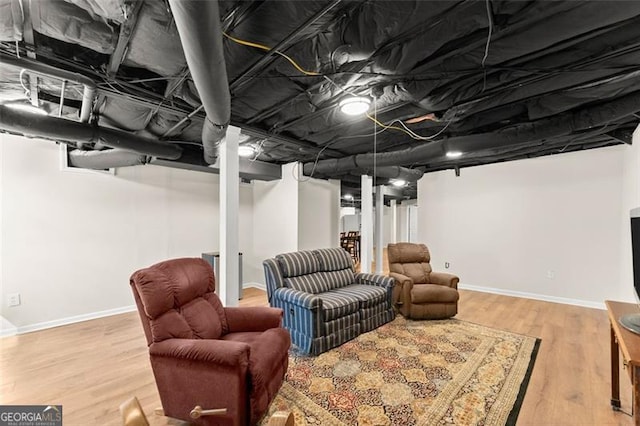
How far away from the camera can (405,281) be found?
145 inches

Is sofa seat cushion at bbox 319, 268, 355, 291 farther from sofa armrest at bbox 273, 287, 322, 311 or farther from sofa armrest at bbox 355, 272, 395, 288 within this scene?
sofa armrest at bbox 273, 287, 322, 311

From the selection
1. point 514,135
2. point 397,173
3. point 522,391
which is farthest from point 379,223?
point 522,391

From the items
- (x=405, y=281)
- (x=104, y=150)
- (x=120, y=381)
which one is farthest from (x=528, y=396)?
(x=104, y=150)

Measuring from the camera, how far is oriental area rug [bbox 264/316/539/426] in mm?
1900

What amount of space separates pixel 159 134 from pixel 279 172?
2084 millimetres

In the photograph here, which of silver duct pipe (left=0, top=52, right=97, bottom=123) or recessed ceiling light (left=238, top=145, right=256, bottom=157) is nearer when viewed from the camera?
silver duct pipe (left=0, top=52, right=97, bottom=123)

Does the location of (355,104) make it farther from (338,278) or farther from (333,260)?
(338,278)

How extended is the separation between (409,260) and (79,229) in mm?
4590

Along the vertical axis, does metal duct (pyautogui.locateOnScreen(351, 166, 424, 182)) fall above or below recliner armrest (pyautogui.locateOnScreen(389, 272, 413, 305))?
above

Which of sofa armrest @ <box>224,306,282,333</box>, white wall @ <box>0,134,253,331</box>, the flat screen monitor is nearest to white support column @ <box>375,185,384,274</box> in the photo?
white wall @ <box>0,134,253,331</box>

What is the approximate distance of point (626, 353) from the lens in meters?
1.31

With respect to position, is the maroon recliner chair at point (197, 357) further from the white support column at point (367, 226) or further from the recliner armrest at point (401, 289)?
the white support column at point (367, 226)

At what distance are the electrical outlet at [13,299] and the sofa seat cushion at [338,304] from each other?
11.6 feet

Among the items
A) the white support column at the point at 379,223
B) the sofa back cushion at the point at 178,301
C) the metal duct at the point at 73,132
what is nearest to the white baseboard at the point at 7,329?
the metal duct at the point at 73,132
